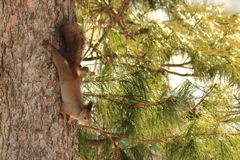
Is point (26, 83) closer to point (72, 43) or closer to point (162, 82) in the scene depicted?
point (72, 43)

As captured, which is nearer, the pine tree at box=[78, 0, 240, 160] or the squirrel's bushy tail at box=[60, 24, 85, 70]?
the squirrel's bushy tail at box=[60, 24, 85, 70]

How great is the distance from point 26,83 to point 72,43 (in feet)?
0.56

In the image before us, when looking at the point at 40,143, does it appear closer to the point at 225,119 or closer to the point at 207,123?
the point at 207,123

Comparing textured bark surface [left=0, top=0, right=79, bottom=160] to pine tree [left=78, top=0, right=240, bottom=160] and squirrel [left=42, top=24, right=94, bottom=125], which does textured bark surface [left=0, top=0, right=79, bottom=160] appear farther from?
pine tree [left=78, top=0, right=240, bottom=160]

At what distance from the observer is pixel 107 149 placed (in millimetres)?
1949

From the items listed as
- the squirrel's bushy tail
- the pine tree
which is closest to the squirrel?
the squirrel's bushy tail

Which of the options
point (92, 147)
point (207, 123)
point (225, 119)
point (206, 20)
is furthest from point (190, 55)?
point (92, 147)

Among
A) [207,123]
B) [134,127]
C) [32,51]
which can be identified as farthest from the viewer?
[134,127]

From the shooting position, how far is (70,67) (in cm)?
127

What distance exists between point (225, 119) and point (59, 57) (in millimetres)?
736

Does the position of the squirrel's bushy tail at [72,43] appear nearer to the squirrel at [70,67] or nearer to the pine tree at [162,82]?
the squirrel at [70,67]

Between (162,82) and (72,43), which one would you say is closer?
(72,43)

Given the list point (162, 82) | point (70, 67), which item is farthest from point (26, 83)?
point (162, 82)

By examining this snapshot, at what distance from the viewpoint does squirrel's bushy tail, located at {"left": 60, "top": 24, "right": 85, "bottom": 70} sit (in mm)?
1238
